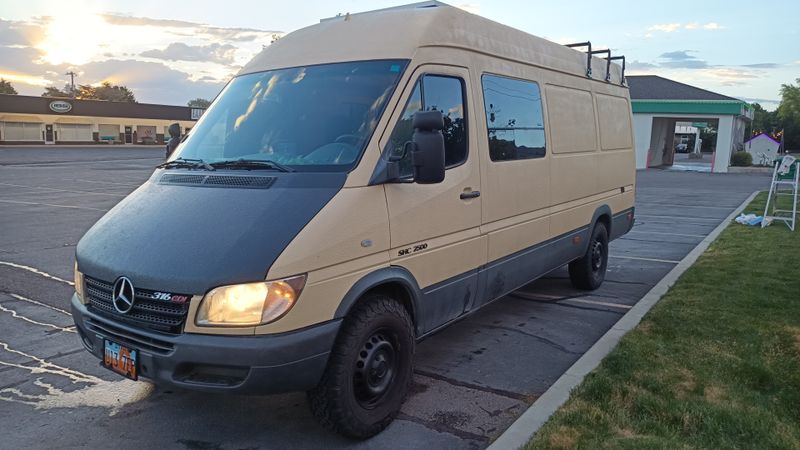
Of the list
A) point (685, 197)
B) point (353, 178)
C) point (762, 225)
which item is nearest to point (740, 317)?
point (353, 178)

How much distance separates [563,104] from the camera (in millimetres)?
6664

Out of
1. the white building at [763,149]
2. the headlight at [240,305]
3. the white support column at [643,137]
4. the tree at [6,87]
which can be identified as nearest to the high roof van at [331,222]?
the headlight at [240,305]

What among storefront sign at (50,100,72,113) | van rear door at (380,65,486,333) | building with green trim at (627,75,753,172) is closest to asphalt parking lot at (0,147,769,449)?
van rear door at (380,65,486,333)

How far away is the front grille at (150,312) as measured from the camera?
131 inches

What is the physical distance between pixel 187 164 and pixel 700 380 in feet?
13.3

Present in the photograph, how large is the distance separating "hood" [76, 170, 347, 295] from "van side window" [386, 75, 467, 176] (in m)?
0.53

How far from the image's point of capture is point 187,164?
441cm

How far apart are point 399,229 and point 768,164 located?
48232 mm

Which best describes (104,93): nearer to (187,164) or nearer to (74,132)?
(74,132)

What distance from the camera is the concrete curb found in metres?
3.80

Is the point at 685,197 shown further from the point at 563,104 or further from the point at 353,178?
the point at 353,178

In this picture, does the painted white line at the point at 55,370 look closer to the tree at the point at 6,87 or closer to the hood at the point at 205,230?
the hood at the point at 205,230

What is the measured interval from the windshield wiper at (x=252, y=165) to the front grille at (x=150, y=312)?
1058 mm

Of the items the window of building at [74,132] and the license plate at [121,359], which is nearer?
the license plate at [121,359]
